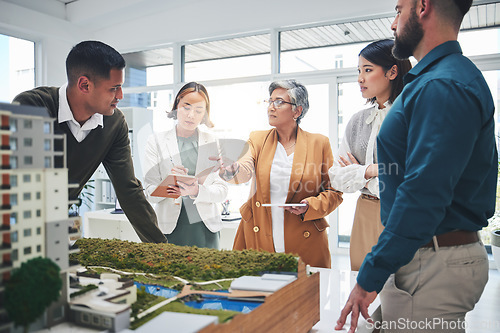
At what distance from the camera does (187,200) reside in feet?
9.01

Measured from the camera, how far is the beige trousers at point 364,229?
2.18 metres

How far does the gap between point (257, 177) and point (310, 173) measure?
31 cm

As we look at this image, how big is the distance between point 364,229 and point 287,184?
0.49m

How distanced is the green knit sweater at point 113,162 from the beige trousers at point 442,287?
3.55 ft

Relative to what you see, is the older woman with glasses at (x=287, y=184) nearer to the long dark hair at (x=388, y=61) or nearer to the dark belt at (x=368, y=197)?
the dark belt at (x=368, y=197)

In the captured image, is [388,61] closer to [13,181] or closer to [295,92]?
[295,92]

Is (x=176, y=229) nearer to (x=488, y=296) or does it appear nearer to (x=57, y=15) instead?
(x=488, y=296)

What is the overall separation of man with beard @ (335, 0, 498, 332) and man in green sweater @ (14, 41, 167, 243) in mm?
1064

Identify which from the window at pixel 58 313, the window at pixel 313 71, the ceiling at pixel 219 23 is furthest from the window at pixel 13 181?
the ceiling at pixel 219 23

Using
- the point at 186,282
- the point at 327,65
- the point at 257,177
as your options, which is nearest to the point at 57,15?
the point at 327,65

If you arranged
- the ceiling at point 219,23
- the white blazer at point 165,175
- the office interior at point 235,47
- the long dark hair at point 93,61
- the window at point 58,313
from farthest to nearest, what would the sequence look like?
the ceiling at point 219,23, the office interior at point 235,47, the white blazer at point 165,175, the long dark hair at point 93,61, the window at point 58,313

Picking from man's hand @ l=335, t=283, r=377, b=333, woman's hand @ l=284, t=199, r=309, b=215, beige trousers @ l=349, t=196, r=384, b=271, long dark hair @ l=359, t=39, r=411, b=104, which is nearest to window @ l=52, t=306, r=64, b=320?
man's hand @ l=335, t=283, r=377, b=333

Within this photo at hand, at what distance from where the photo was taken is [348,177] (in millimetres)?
2270

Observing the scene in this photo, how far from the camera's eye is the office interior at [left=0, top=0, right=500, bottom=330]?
4.92m
